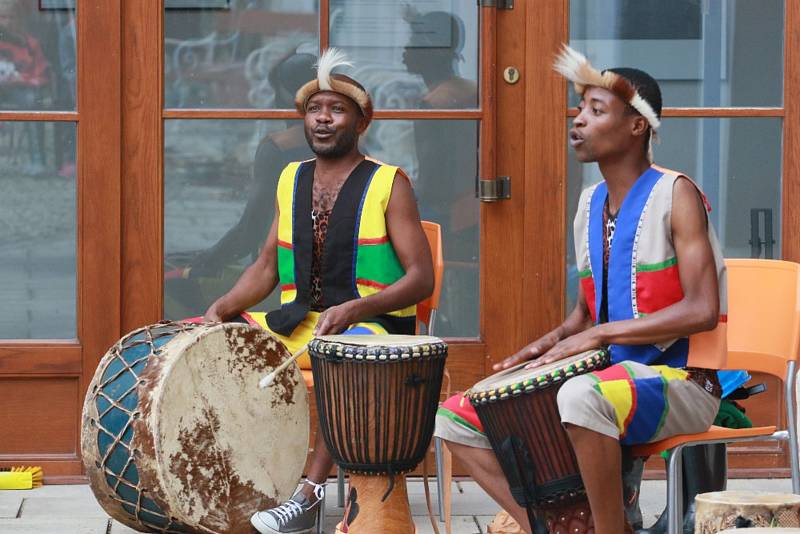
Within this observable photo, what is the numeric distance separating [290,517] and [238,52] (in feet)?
5.50

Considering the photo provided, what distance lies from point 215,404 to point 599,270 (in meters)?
1.17

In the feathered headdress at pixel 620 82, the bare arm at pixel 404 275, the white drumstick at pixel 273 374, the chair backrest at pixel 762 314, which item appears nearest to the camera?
the feathered headdress at pixel 620 82

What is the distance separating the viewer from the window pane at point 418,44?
514cm

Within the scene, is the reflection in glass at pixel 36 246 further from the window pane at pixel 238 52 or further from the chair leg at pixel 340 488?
the chair leg at pixel 340 488

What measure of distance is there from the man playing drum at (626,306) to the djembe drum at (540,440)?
63 millimetres

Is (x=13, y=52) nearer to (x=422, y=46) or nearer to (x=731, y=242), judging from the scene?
(x=422, y=46)

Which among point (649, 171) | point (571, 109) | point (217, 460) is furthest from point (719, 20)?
point (217, 460)

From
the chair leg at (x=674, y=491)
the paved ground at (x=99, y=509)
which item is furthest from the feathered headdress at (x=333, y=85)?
the chair leg at (x=674, y=491)

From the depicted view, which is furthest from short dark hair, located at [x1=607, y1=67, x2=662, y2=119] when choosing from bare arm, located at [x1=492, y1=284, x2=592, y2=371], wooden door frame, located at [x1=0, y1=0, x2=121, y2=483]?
wooden door frame, located at [x1=0, y1=0, x2=121, y2=483]

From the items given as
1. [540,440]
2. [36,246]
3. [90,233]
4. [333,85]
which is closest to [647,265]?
[540,440]

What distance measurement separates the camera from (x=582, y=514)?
3.70 metres

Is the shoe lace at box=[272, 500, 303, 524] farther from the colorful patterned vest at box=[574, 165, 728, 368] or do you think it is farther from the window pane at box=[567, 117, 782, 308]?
the window pane at box=[567, 117, 782, 308]

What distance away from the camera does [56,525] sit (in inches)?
180

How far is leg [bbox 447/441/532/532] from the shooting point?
3824 mm
